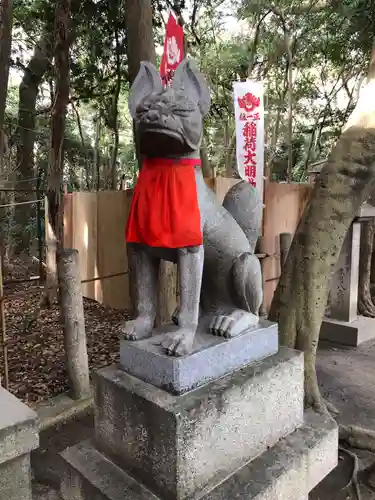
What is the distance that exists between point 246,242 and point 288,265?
138 cm

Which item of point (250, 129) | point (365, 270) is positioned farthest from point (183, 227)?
point (365, 270)

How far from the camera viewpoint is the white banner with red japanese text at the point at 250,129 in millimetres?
4777

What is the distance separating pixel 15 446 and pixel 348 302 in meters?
4.52

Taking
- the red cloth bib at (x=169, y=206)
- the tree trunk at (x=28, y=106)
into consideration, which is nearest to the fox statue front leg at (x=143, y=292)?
the red cloth bib at (x=169, y=206)

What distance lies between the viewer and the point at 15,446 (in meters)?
1.88

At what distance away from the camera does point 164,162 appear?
6.26ft

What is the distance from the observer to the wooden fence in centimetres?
600

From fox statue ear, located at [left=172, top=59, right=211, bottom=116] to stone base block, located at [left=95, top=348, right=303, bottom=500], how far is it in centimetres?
126

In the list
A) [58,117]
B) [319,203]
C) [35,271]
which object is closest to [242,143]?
[319,203]

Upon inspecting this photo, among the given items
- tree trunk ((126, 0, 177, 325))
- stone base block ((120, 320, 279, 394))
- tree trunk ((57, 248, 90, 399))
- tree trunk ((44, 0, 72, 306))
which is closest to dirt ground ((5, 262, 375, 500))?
tree trunk ((57, 248, 90, 399))

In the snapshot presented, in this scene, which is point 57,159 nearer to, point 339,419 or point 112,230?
point 112,230

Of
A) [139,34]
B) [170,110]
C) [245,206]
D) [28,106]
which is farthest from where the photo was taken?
[28,106]

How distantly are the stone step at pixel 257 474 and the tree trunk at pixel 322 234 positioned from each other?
3.65 ft

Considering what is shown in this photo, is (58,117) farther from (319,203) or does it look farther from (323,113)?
(323,113)
